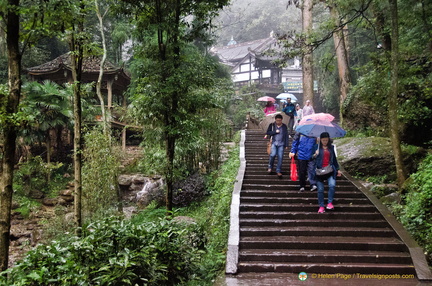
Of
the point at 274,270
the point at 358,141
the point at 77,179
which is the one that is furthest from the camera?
the point at 358,141

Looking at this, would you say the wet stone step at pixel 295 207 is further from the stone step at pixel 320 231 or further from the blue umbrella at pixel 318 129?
the blue umbrella at pixel 318 129

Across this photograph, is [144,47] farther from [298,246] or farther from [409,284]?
[409,284]

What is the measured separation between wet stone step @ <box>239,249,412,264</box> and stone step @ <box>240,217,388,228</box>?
2.99 feet

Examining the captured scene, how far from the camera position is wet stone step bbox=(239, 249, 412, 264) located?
5652mm

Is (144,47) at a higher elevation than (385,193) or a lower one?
higher

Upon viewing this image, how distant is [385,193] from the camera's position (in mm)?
8367

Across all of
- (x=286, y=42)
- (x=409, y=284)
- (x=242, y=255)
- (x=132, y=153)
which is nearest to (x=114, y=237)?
(x=242, y=255)

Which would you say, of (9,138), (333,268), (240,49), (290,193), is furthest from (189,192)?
(240,49)

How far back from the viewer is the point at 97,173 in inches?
435

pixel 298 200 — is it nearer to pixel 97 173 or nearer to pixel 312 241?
pixel 312 241

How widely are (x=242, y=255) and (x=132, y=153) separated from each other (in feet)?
49.2

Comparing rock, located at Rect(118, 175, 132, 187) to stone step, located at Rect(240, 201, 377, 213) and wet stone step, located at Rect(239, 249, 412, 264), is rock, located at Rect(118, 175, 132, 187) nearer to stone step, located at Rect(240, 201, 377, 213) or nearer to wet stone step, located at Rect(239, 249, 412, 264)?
stone step, located at Rect(240, 201, 377, 213)

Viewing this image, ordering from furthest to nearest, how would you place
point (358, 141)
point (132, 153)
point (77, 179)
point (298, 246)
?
point (132, 153)
point (358, 141)
point (77, 179)
point (298, 246)

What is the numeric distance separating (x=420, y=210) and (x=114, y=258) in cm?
561
